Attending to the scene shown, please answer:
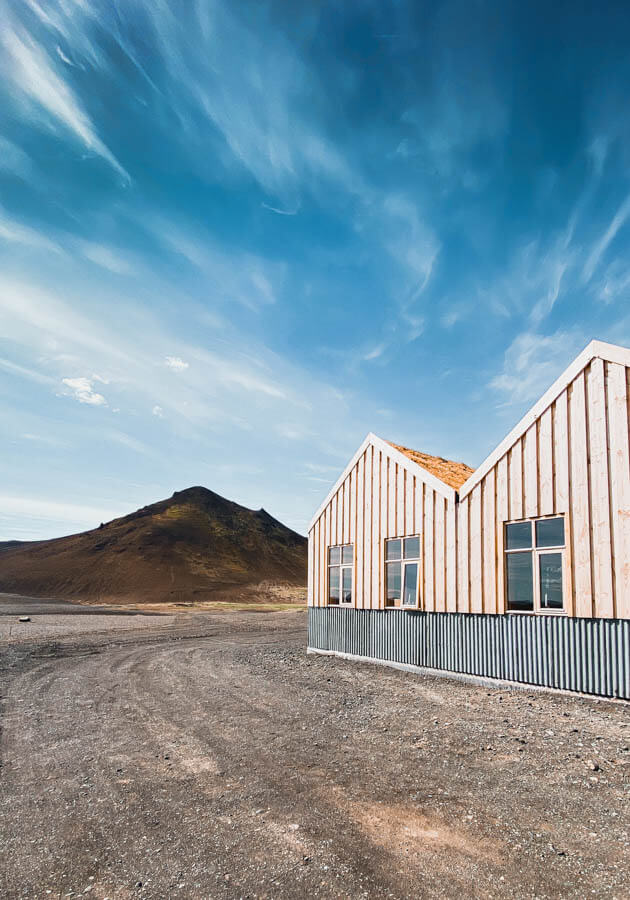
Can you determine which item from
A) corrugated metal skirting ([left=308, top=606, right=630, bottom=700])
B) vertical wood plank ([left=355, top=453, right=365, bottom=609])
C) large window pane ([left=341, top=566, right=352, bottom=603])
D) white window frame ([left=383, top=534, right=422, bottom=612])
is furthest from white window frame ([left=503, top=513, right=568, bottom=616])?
large window pane ([left=341, top=566, right=352, bottom=603])

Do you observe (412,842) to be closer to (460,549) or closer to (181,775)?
(181,775)

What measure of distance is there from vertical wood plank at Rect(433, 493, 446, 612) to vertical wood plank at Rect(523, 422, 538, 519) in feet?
8.38

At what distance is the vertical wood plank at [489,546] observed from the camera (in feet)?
43.4

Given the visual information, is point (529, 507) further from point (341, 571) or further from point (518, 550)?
point (341, 571)

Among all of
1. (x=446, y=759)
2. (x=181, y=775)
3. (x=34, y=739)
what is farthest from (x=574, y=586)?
(x=34, y=739)

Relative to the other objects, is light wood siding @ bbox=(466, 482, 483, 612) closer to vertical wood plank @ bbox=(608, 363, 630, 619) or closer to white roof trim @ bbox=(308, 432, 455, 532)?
white roof trim @ bbox=(308, 432, 455, 532)

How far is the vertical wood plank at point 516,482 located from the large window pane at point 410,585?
11.8ft

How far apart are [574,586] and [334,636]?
9.30 metres

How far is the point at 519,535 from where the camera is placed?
12.9 metres

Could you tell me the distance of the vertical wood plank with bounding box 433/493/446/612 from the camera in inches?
573

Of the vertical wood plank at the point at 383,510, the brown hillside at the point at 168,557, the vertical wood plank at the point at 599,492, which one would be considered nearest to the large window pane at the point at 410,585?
the vertical wood plank at the point at 383,510

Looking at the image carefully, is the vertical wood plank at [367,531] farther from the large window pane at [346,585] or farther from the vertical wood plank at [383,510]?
the large window pane at [346,585]

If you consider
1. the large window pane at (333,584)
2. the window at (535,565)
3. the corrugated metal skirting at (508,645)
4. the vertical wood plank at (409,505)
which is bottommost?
the corrugated metal skirting at (508,645)

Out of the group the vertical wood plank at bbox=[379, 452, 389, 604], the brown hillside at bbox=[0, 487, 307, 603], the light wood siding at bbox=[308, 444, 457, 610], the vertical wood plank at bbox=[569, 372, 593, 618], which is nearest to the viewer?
the vertical wood plank at bbox=[569, 372, 593, 618]
